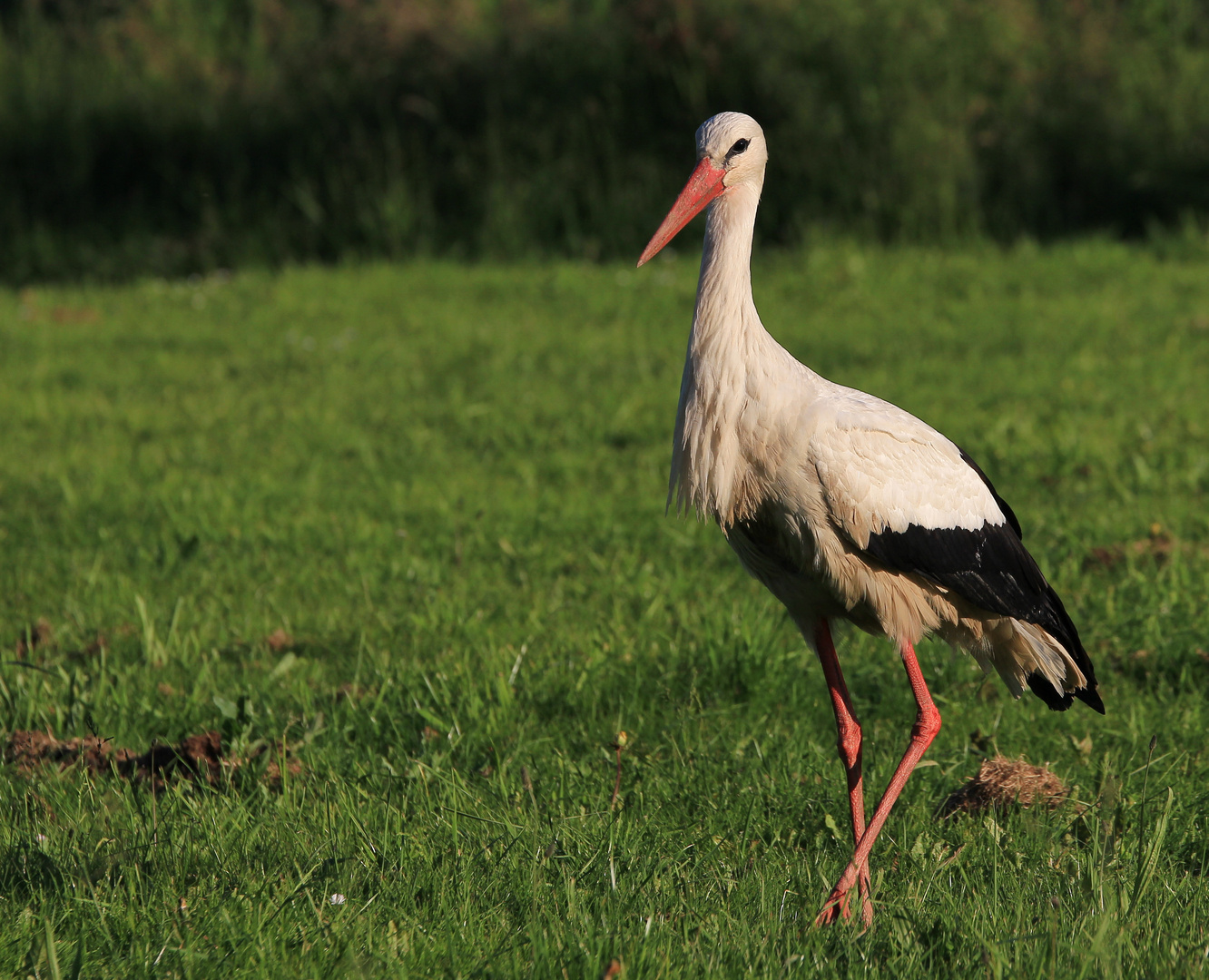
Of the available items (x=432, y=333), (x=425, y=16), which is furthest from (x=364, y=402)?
(x=425, y=16)

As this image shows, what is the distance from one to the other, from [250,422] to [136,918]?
185 inches

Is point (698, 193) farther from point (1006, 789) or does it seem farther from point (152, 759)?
Answer: point (152, 759)

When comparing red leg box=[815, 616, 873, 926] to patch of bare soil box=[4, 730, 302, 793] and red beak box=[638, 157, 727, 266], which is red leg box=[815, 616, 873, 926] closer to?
red beak box=[638, 157, 727, 266]

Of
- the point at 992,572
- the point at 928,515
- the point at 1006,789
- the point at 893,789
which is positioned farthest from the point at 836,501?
the point at 1006,789

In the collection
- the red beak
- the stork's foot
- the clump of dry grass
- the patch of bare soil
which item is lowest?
the patch of bare soil

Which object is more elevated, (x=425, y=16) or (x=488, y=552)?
(x=425, y=16)

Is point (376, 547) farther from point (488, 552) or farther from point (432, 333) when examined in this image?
point (432, 333)

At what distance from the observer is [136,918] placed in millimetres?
2695

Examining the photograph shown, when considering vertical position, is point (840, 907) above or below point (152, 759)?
above

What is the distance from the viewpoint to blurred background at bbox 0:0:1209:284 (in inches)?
408

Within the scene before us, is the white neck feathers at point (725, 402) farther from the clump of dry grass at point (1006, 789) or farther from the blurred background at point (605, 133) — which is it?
the blurred background at point (605, 133)

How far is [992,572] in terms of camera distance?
11.6ft

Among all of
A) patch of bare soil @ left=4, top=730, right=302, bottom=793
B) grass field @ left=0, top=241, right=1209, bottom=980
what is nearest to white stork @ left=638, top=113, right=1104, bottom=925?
grass field @ left=0, top=241, right=1209, bottom=980

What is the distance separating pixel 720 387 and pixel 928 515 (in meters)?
0.63
